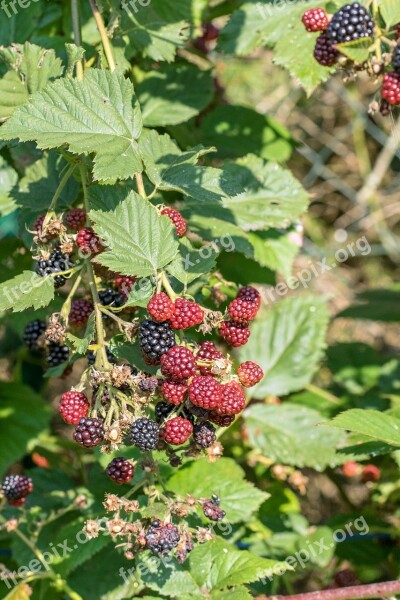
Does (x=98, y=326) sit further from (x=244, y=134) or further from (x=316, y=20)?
(x=244, y=134)

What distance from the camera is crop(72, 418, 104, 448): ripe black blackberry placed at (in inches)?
58.9

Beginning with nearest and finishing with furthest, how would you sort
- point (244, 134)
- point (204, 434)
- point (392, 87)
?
point (204, 434) → point (392, 87) → point (244, 134)

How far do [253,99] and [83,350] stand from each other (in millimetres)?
3990

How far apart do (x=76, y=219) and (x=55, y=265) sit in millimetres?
161

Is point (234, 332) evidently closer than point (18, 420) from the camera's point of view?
Yes

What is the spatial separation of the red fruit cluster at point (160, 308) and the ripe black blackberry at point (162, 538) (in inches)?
15.9

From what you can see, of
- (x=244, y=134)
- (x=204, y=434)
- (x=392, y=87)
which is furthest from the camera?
(x=244, y=134)

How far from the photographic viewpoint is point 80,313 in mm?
1828

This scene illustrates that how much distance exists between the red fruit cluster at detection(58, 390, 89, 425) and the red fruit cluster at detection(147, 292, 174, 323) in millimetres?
→ 241

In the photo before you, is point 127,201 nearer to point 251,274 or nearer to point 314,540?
point 251,274

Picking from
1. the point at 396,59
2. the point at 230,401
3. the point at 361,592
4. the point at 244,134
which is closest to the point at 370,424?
the point at 361,592

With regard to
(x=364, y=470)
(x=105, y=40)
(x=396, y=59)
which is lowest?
(x=364, y=470)

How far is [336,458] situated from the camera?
242 centimetres

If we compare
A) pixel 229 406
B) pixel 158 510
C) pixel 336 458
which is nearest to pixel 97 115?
pixel 229 406
